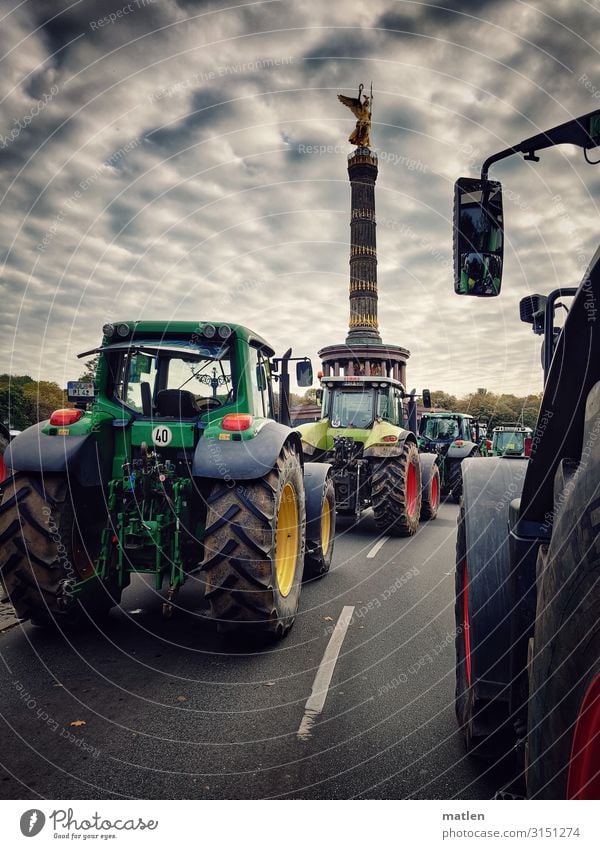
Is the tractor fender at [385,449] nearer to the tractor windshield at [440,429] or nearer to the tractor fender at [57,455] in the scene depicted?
the tractor fender at [57,455]

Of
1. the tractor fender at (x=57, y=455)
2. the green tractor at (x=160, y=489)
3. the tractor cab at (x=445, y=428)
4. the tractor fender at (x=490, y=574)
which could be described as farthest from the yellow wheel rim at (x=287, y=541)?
the tractor cab at (x=445, y=428)

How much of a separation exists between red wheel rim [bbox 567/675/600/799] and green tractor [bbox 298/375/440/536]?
293 inches

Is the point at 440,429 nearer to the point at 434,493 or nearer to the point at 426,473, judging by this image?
the point at 434,493

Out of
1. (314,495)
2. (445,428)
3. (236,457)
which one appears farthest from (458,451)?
(236,457)

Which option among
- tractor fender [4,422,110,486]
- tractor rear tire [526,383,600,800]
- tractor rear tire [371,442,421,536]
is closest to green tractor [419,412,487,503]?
tractor rear tire [371,442,421,536]

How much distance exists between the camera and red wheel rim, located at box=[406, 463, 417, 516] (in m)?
8.96

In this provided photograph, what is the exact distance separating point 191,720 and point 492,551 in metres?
1.94

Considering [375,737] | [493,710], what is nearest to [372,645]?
[375,737]

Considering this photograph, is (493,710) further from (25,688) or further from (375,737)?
(25,688)

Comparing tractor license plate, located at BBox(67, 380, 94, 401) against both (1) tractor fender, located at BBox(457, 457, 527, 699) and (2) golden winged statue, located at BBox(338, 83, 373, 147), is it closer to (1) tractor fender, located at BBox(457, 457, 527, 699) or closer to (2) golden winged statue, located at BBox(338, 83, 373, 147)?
(1) tractor fender, located at BBox(457, 457, 527, 699)

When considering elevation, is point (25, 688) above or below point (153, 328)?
below

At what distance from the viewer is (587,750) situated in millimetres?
1132

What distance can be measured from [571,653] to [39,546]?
368 centimetres

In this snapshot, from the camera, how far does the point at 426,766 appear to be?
8.43ft
